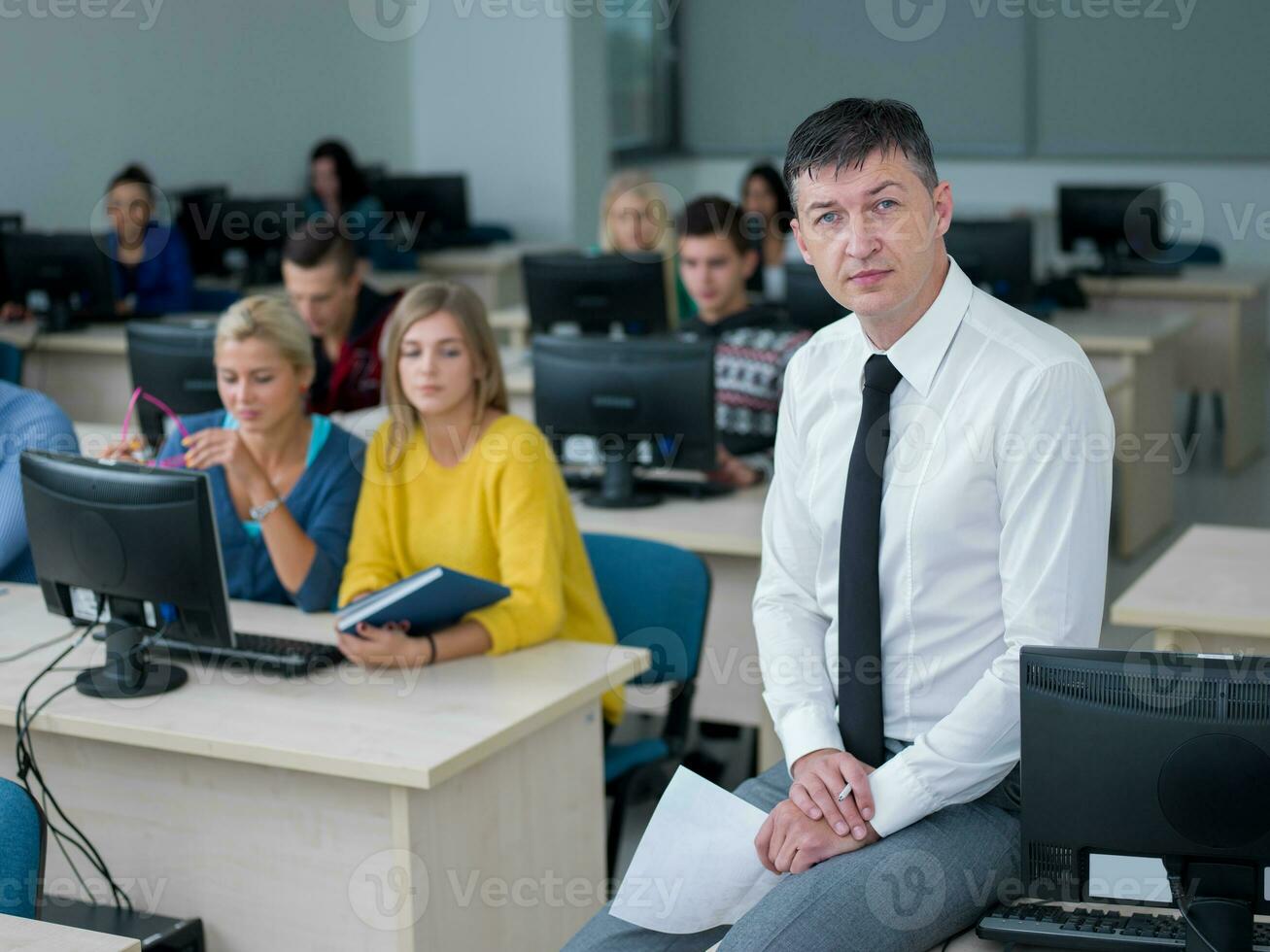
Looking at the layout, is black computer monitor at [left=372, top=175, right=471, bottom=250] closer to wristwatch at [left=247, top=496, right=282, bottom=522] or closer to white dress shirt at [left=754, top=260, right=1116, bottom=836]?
wristwatch at [left=247, top=496, right=282, bottom=522]

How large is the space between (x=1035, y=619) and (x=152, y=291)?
5.48 metres

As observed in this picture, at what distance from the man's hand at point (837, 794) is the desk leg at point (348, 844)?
662 mm

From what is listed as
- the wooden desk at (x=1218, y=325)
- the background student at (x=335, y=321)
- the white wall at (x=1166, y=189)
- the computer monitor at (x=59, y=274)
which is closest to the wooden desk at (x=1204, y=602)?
the background student at (x=335, y=321)

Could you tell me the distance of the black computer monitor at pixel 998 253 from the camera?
5.48 m

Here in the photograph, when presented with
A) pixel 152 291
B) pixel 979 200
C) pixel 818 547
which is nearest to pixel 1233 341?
pixel 979 200

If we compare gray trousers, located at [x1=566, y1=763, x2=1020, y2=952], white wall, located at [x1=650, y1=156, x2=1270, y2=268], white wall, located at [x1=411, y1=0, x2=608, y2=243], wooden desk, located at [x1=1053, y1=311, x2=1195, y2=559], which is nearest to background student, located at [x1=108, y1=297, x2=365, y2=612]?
gray trousers, located at [x1=566, y1=763, x2=1020, y2=952]

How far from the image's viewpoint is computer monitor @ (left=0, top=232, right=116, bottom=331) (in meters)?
5.93

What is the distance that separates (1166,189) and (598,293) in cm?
520

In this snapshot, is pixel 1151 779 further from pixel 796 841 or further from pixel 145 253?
pixel 145 253

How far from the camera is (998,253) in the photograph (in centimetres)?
550

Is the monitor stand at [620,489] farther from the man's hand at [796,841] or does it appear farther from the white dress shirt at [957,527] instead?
the man's hand at [796,841]

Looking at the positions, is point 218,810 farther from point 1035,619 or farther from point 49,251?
point 49,251

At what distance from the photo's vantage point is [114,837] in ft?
8.20

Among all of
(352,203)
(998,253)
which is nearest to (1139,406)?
(998,253)
